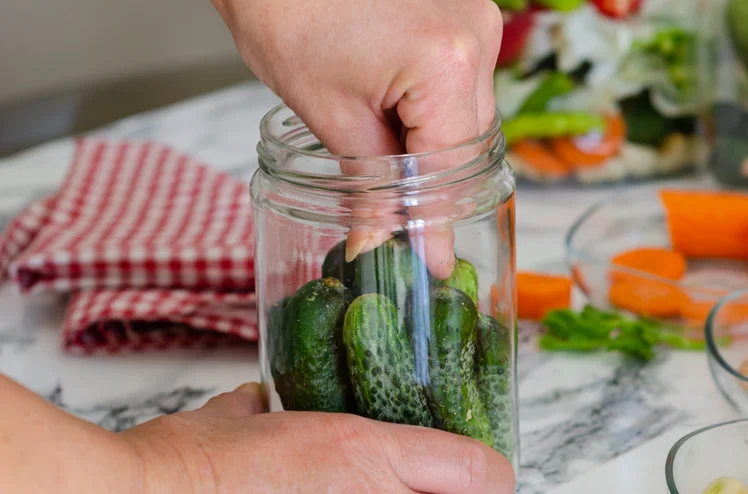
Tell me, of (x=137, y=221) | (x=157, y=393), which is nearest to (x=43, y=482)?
(x=157, y=393)

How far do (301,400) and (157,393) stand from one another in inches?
11.8

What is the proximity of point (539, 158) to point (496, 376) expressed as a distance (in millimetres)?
633

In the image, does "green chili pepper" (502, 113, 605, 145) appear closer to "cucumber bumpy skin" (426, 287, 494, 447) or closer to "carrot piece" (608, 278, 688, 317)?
A: "carrot piece" (608, 278, 688, 317)

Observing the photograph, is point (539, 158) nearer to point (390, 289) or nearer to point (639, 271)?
point (639, 271)

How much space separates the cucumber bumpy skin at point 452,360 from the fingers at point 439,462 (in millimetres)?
18

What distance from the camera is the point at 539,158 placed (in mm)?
1144

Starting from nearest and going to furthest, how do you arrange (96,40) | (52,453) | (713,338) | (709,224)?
(52,453)
(713,338)
(709,224)
(96,40)

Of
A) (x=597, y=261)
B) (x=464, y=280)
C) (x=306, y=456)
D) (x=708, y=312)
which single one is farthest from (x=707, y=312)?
(x=306, y=456)

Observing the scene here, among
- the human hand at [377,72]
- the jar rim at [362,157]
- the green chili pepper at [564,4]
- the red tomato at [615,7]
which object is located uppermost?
the human hand at [377,72]

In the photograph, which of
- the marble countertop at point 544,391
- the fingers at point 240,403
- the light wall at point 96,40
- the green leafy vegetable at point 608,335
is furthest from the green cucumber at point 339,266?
the light wall at point 96,40

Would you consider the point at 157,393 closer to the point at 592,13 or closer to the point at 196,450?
the point at 196,450

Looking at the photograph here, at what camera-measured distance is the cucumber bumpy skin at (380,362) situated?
0.50 m

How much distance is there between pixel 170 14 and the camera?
250 centimetres

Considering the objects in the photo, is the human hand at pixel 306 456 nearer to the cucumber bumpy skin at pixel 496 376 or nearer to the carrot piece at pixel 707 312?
the cucumber bumpy skin at pixel 496 376
